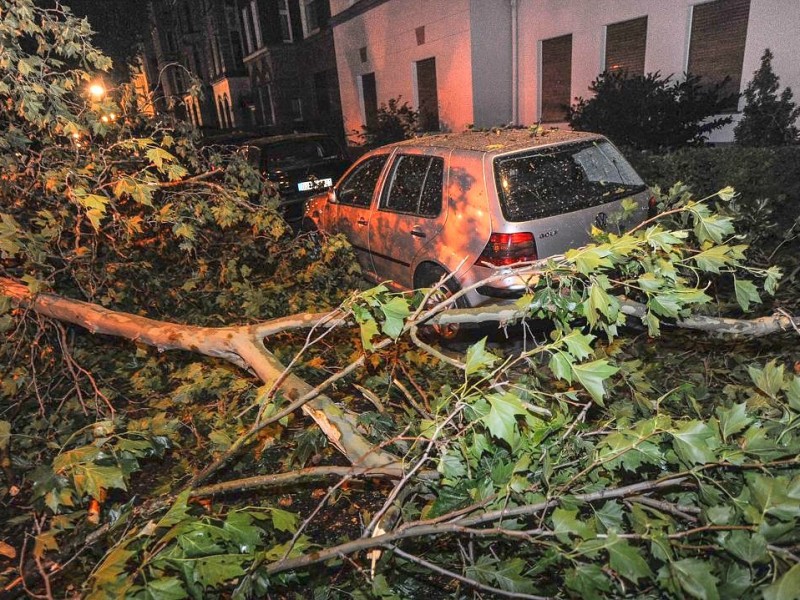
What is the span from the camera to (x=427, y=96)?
1526 cm

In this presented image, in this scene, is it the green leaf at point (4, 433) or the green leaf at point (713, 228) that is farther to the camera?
the green leaf at point (4, 433)

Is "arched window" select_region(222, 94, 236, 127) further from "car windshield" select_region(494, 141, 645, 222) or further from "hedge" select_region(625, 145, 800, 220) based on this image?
"car windshield" select_region(494, 141, 645, 222)

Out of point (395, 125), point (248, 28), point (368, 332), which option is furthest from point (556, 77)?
point (248, 28)

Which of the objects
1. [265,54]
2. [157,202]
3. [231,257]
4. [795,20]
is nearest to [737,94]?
[795,20]

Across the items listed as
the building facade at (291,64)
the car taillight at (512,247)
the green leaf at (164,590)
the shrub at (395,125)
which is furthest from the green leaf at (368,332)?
the building facade at (291,64)

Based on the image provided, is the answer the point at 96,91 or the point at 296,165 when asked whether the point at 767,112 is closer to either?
the point at 296,165

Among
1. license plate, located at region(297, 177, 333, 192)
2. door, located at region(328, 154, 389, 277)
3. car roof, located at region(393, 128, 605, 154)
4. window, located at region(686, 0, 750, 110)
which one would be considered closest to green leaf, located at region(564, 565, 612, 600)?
car roof, located at region(393, 128, 605, 154)

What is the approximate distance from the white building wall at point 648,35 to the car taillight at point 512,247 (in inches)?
284

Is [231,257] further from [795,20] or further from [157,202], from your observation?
[795,20]

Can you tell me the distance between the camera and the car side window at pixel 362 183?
553cm

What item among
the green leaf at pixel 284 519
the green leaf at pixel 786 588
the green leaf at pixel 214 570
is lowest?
the green leaf at pixel 284 519

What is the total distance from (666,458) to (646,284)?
0.65 meters

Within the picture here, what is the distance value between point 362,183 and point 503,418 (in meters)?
4.49

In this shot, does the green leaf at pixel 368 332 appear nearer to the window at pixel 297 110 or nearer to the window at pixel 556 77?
the window at pixel 556 77
